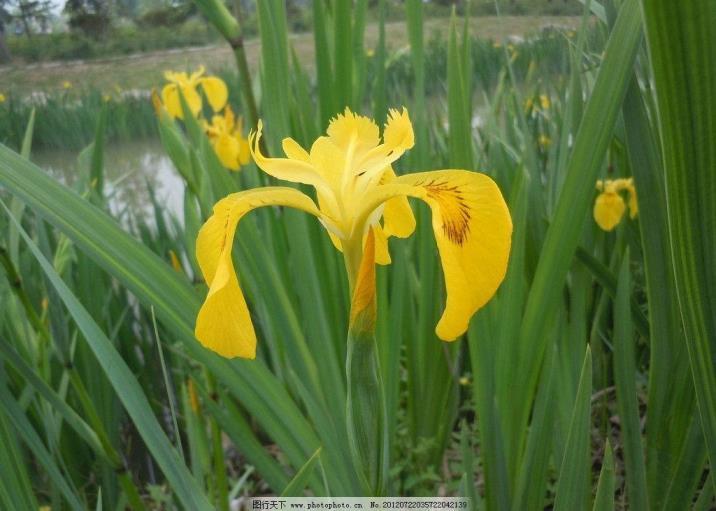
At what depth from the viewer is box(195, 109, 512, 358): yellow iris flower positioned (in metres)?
0.26

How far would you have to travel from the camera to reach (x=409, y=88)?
4.91 ft

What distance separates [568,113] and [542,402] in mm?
234

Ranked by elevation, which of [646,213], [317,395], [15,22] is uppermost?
[15,22]

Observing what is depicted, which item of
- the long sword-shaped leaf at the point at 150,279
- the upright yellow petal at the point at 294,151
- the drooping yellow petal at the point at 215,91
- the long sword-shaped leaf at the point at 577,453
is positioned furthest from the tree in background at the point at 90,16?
the long sword-shaped leaf at the point at 577,453

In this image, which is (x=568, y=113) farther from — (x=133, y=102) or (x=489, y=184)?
(x=133, y=102)

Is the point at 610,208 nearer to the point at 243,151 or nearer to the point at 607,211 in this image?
the point at 607,211

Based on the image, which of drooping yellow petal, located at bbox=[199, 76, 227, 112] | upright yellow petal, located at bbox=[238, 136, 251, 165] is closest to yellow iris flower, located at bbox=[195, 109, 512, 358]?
upright yellow petal, located at bbox=[238, 136, 251, 165]

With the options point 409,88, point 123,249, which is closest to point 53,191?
point 123,249

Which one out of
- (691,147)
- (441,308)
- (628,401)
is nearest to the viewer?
(691,147)

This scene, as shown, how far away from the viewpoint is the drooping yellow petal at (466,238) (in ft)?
0.84

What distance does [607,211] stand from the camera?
728mm

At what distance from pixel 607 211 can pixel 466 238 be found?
0.52m

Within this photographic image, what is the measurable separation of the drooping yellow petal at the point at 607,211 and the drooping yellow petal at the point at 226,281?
0.51 m

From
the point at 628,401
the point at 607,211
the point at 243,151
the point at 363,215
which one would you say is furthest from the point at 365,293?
the point at 243,151
